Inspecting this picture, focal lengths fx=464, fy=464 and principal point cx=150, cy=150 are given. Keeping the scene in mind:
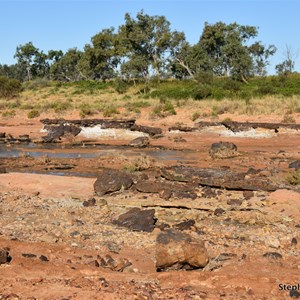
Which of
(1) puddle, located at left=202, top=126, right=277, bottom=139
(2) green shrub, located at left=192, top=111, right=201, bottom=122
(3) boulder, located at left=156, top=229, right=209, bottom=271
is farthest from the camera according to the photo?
(2) green shrub, located at left=192, top=111, right=201, bottom=122

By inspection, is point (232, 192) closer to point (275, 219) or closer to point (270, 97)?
point (275, 219)

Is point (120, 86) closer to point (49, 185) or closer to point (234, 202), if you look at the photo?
point (49, 185)

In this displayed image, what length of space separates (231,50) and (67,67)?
113 ft

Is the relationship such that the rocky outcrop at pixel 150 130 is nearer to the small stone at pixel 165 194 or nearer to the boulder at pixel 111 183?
the boulder at pixel 111 183

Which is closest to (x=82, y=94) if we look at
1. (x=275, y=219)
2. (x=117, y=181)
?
(x=117, y=181)

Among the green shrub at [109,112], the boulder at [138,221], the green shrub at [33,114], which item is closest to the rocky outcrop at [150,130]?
the green shrub at [109,112]

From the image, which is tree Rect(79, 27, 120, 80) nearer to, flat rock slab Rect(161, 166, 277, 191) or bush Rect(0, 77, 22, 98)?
bush Rect(0, 77, 22, 98)

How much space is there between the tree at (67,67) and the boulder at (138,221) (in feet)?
211

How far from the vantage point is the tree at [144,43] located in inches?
1795

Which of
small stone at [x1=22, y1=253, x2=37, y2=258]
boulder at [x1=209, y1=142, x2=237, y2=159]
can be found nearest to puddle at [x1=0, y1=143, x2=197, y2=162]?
boulder at [x1=209, y1=142, x2=237, y2=159]

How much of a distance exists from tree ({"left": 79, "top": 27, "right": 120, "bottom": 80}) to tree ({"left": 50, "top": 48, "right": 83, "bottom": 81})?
495 inches

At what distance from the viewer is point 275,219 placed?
27.9ft

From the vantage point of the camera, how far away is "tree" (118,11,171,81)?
45.6m

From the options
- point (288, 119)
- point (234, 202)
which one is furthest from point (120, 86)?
point (234, 202)
